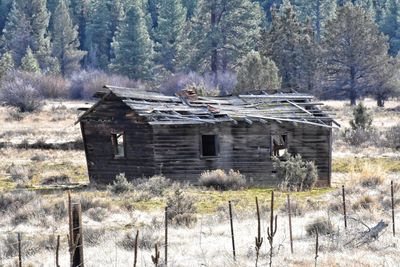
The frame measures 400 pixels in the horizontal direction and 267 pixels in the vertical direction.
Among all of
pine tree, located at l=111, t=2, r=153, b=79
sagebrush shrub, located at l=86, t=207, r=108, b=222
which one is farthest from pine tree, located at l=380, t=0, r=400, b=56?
sagebrush shrub, located at l=86, t=207, r=108, b=222

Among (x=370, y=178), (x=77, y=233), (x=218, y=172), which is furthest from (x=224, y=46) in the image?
(x=77, y=233)

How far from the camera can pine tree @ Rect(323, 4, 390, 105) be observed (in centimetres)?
5616

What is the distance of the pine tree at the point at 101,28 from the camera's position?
298ft

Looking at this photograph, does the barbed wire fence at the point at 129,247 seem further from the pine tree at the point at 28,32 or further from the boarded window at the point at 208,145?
the pine tree at the point at 28,32

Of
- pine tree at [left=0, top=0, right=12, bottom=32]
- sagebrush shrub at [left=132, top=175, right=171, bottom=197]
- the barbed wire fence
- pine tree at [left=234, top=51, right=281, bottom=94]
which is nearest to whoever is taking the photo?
the barbed wire fence

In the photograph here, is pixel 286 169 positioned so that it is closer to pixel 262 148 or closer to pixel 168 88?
pixel 262 148

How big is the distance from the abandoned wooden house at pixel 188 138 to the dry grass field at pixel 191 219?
1.24 meters

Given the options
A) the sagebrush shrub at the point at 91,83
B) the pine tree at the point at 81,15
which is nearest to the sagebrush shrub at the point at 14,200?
the sagebrush shrub at the point at 91,83

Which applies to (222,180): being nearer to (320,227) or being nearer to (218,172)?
(218,172)

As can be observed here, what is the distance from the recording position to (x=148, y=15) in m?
91.1

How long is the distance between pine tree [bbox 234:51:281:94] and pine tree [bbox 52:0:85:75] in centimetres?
4045

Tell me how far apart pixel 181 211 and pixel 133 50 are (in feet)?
195

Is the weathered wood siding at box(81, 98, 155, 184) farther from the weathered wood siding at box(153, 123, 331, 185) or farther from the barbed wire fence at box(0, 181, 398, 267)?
the barbed wire fence at box(0, 181, 398, 267)

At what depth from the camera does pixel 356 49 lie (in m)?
56.5
